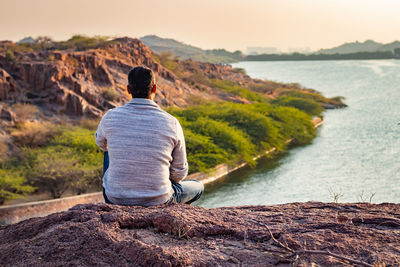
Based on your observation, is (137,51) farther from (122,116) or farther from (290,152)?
(122,116)

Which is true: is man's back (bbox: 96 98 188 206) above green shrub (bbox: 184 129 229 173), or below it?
above

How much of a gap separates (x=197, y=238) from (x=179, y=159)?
2.90 feet

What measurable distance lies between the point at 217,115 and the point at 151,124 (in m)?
16.4

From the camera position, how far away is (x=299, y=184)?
13.0 metres

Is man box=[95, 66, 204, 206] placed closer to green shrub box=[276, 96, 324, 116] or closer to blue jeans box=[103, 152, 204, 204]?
blue jeans box=[103, 152, 204, 204]

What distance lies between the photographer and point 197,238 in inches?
93.0

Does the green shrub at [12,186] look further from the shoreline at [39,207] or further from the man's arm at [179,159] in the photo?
the man's arm at [179,159]

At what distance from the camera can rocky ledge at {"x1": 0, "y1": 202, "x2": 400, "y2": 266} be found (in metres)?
2.03

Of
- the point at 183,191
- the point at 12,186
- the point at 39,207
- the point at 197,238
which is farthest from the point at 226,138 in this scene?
the point at 197,238

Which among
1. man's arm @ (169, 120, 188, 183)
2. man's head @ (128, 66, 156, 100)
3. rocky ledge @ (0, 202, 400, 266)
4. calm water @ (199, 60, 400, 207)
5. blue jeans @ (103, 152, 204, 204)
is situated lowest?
calm water @ (199, 60, 400, 207)

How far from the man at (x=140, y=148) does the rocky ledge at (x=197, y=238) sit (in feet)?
0.69

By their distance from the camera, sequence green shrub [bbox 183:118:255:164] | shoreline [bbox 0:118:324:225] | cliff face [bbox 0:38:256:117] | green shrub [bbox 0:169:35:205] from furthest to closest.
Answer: cliff face [bbox 0:38:256:117]
green shrub [bbox 183:118:255:164]
green shrub [bbox 0:169:35:205]
shoreline [bbox 0:118:324:225]

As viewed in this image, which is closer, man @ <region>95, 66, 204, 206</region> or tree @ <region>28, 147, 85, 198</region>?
man @ <region>95, 66, 204, 206</region>

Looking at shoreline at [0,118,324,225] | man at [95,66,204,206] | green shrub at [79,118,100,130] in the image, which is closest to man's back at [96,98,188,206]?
man at [95,66,204,206]
